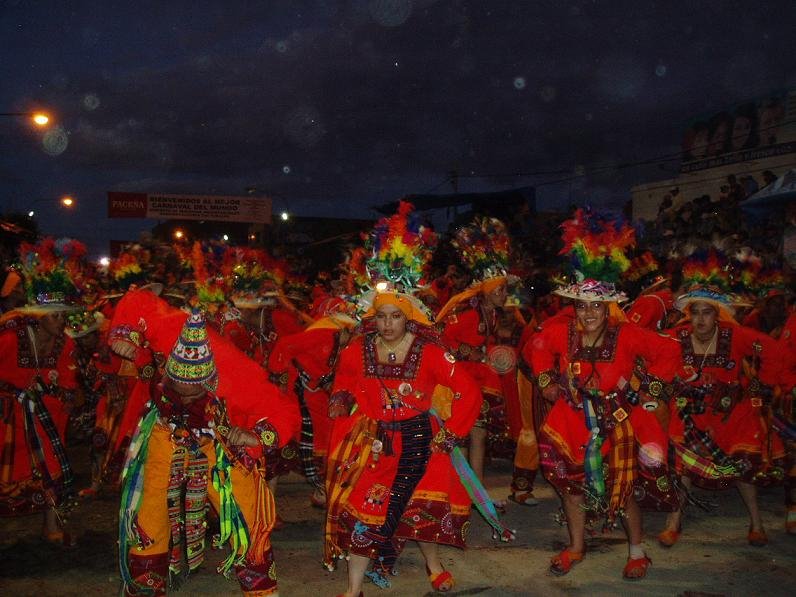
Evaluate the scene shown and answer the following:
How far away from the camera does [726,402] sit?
588 cm

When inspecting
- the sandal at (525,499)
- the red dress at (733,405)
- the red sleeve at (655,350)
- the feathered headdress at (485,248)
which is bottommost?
the sandal at (525,499)

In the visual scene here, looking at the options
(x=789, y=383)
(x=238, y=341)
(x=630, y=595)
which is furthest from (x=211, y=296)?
(x=789, y=383)

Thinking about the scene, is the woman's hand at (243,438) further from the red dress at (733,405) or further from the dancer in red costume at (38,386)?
the red dress at (733,405)

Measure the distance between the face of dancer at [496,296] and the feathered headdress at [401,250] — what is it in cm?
229

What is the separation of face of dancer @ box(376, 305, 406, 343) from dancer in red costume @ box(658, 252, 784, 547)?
2.60m

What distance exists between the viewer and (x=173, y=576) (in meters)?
3.79

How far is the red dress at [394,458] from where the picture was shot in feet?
14.1

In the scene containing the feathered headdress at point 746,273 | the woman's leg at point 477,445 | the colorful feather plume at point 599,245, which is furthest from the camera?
the feathered headdress at point 746,273

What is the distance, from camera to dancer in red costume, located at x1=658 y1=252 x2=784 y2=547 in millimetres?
5793

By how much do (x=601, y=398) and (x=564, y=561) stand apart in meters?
1.24

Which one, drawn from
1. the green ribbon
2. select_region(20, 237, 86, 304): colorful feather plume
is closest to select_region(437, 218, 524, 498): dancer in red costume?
select_region(20, 237, 86, 304): colorful feather plume

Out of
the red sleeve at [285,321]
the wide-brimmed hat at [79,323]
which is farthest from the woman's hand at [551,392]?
the wide-brimmed hat at [79,323]

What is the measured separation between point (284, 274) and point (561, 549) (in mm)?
4771

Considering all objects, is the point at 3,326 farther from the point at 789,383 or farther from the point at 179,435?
the point at 789,383
